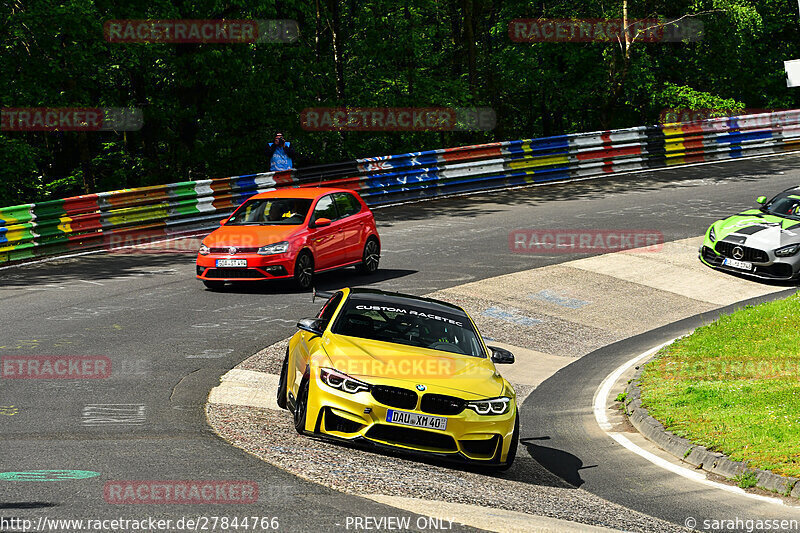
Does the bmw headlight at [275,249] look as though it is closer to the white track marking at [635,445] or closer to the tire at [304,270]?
the tire at [304,270]

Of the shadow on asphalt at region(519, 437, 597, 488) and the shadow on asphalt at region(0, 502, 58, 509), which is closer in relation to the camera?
the shadow on asphalt at region(0, 502, 58, 509)

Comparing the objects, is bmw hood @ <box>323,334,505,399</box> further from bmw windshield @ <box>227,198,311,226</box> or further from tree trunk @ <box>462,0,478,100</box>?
tree trunk @ <box>462,0,478,100</box>

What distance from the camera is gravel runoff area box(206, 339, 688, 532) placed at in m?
8.05

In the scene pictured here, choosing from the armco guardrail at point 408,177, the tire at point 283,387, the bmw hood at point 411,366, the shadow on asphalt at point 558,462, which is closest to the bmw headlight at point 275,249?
the armco guardrail at point 408,177

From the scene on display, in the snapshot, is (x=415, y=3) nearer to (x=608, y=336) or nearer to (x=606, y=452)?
(x=608, y=336)

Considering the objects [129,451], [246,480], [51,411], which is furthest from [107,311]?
[246,480]

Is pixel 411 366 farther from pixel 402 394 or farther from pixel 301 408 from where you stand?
pixel 301 408

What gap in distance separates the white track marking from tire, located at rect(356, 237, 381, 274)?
568 centimetres

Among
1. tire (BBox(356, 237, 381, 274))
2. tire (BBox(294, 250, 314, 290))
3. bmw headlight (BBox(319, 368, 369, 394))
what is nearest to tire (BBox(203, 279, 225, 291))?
tire (BBox(294, 250, 314, 290))

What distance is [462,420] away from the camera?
9.09 meters

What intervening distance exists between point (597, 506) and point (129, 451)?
13.1ft

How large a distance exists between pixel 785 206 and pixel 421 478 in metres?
14.4

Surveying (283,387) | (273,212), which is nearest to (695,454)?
(283,387)

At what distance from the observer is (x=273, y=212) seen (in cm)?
1812
